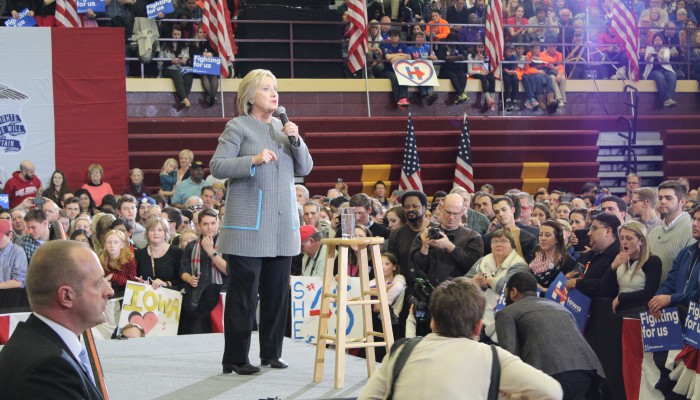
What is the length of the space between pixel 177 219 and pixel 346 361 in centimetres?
531

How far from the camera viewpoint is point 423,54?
20.1 metres

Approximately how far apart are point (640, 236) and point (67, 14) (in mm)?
12040

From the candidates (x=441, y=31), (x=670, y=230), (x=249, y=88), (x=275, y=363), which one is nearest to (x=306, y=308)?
(x=275, y=363)

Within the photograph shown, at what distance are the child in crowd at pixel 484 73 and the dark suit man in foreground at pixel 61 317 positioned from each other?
1715 centimetres

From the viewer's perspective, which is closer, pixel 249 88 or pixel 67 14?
pixel 249 88

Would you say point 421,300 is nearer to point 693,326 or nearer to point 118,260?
point 693,326

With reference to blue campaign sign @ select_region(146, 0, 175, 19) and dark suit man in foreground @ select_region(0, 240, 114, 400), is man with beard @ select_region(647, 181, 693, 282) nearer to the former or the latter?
dark suit man in foreground @ select_region(0, 240, 114, 400)

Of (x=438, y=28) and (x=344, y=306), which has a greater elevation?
(x=438, y=28)

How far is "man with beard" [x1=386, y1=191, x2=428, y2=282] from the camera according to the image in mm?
8891

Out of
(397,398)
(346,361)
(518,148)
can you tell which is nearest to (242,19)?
(518,148)

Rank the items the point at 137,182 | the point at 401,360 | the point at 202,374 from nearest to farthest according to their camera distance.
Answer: the point at 401,360 → the point at 202,374 → the point at 137,182

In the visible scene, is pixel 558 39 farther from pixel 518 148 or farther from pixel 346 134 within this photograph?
pixel 346 134

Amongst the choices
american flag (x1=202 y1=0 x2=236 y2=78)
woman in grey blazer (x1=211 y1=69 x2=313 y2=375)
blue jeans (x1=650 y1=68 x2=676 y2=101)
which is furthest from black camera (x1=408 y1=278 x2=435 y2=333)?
blue jeans (x1=650 y1=68 x2=676 y2=101)

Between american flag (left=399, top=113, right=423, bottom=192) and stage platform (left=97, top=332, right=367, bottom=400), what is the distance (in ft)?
34.6
